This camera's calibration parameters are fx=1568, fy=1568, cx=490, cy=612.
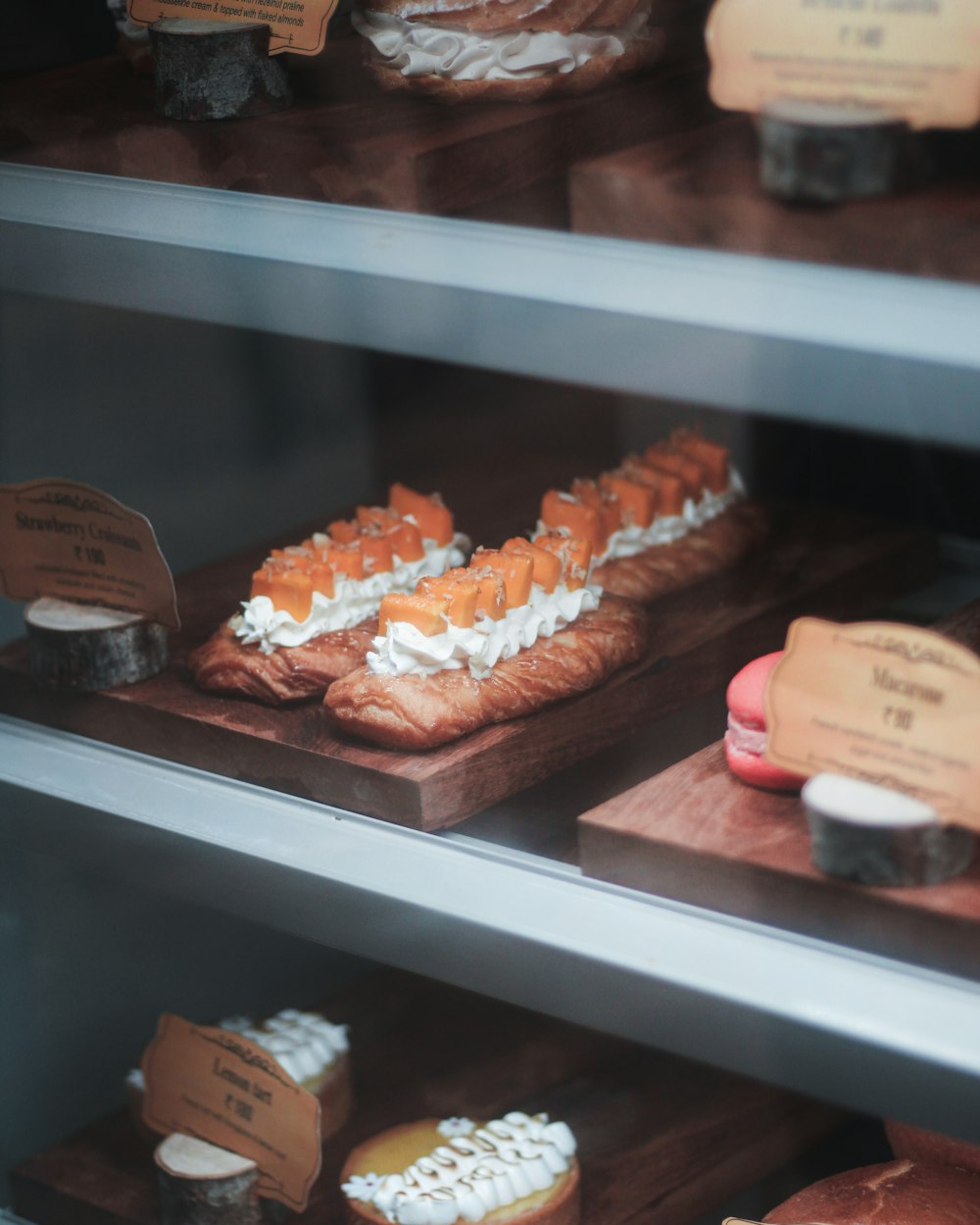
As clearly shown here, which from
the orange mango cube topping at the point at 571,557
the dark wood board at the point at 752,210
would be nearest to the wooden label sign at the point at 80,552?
the orange mango cube topping at the point at 571,557

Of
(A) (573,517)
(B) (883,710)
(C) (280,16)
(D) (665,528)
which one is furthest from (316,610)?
(B) (883,710)

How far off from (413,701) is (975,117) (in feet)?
2.06

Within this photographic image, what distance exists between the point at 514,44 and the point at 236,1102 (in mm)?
956

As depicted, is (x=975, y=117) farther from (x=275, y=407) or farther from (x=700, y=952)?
(x=275, y=407)

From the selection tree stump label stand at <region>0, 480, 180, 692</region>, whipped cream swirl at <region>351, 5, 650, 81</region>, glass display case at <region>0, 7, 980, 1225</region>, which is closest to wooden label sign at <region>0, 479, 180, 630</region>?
tree stump label stand at <region>0, 480, 180, 692</region>

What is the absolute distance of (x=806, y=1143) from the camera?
1.54 meters

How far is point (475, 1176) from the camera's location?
137 centimetres

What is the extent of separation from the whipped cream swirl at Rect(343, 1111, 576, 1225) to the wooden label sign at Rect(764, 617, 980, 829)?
56 cm

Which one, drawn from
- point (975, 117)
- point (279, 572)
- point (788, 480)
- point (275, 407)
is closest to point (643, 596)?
point (279, 572)

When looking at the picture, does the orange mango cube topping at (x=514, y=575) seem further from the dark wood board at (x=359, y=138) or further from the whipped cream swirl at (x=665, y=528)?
the dark wood board at (x=359, y=138)

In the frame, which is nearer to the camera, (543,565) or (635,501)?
(543,565)

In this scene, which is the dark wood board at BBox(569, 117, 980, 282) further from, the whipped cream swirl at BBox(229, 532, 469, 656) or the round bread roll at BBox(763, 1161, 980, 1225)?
the round bread roll at BBox(763, 1161, 980, 1225)

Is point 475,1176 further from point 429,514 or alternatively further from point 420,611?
point 429,514

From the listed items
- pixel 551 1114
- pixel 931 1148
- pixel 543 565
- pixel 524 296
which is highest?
pixel 524 296
